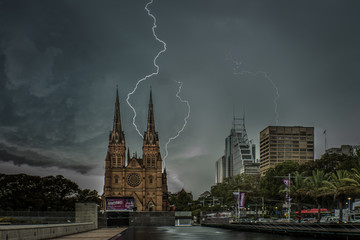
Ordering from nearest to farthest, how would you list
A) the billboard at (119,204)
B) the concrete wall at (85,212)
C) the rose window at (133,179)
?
the concrete wall at (85,212), the billboard at (119,204), the rose window at (133,179)

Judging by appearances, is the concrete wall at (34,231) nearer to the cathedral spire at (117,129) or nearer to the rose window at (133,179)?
the rose window at (133,179)

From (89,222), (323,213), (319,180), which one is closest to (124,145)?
(323,213)

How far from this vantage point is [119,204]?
323 ft

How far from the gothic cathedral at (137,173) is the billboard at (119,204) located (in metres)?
68.6

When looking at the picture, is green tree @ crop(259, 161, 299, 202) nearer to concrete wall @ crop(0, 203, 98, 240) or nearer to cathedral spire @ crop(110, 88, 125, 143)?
concrete wall @ crop(0, 203, 98, 240)

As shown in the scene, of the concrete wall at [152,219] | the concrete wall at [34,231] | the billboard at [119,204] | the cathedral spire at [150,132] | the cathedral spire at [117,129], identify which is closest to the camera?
the concrete wall at [34,231]

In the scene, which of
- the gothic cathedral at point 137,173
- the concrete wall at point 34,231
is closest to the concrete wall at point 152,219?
the concrete wall at point 34,231

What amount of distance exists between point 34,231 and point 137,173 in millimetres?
150611

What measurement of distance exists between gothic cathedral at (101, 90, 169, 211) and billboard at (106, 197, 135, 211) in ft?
225

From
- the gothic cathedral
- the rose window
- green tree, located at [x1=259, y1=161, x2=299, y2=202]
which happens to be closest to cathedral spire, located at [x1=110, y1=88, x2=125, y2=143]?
the gothic cathedral

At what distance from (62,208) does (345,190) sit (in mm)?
83597

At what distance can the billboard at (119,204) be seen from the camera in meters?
97.8

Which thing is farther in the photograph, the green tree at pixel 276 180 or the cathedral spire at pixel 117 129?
the cathedral spire at pixel 117 129

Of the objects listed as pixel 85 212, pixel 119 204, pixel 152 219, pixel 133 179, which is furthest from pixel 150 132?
pixel 85 212
